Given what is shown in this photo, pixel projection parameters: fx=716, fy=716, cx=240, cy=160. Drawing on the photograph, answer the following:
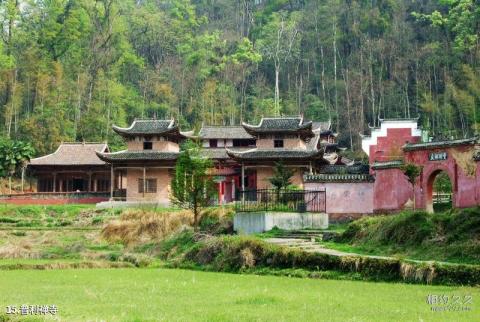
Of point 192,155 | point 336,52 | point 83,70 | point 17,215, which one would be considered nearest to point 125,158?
point 17,215

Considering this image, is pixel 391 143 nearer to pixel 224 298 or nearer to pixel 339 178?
pixel 339 178

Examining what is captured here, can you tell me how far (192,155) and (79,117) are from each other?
41.3 m

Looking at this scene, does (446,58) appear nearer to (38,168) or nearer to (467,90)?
(467,90)

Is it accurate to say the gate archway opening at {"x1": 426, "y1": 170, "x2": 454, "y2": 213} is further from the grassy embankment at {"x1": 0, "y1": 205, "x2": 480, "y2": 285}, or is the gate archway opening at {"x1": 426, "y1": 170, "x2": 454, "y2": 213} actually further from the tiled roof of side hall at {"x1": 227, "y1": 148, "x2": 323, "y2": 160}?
the tiled roof of side hall at {"x1": 227, "y1": 148, "x2": 323, "y2": 160}

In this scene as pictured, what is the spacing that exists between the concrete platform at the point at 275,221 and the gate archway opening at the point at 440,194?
433 centimetres

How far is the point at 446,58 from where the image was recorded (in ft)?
241

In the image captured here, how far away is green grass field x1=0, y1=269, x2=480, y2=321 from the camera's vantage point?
1127 cm

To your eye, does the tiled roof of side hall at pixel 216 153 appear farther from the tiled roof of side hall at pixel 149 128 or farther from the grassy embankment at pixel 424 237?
the grassy embankment at pixel 424 237

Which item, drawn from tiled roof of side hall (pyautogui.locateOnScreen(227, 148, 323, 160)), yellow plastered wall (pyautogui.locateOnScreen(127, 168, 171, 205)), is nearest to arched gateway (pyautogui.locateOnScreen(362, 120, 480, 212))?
tiled roof of side hall (pyautogui.locateOnScreen(227, 148, 323, 160))

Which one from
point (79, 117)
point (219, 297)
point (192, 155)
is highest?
point (79, 117)

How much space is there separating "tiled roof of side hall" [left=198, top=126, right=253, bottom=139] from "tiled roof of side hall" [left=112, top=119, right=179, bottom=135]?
4.33 meters

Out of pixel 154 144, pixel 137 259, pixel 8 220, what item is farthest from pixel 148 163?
pixel 137 259

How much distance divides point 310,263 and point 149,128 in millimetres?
34021

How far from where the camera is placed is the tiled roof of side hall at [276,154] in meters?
45.0
